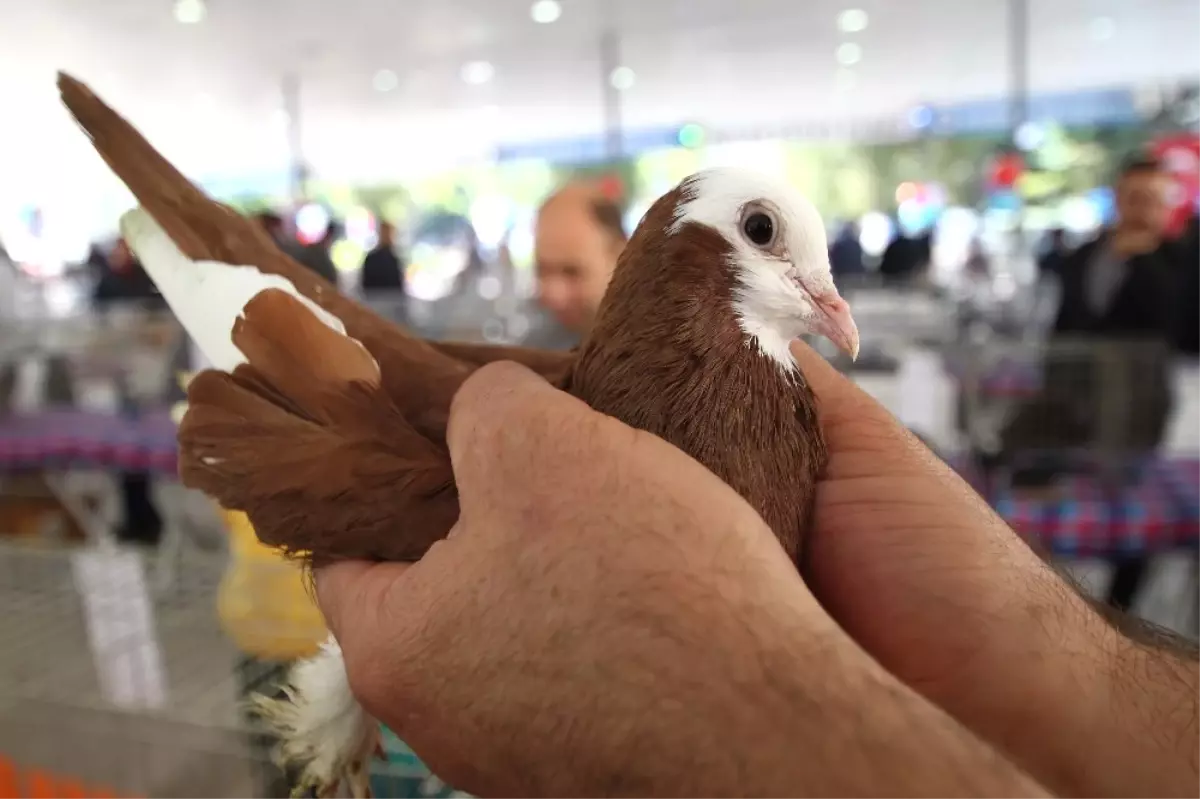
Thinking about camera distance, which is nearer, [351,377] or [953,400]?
[351,377]

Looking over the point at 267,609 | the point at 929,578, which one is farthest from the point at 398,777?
the point at 929,578

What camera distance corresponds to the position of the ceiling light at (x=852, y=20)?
520 cm

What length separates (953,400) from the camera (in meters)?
2.33

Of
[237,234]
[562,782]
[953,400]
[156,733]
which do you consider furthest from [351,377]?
[953,400]

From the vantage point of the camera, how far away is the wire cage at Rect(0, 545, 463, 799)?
0.82 m

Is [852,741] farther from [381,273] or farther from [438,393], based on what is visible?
[381,273]

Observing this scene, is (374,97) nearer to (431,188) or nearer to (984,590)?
(431,188)

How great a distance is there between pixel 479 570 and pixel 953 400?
218 cm

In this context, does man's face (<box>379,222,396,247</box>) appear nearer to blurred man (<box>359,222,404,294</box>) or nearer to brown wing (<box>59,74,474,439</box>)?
blurred man (<box>359,222,404,294</box>)

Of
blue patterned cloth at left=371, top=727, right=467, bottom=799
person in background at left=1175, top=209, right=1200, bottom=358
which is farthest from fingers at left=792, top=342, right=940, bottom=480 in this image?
person in background at left=1175, top=209, right=1200, bottom=358

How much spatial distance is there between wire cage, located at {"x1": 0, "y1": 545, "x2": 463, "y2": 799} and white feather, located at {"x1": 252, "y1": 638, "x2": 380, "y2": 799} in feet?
0.20

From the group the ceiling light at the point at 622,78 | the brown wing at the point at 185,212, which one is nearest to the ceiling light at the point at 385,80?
the ceiling light at the point at 622,78

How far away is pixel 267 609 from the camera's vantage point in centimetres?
91

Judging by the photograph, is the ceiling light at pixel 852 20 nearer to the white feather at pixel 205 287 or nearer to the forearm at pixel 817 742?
the white feather at pixel 205 287
